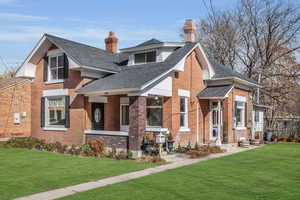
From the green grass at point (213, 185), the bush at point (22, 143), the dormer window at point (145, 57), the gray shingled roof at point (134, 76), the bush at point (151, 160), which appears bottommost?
the green grass at point (213, 185)

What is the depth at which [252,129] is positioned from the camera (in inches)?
816

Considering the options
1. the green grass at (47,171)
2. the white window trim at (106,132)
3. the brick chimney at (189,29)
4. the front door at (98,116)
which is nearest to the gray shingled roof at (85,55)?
the front door at (98,116)

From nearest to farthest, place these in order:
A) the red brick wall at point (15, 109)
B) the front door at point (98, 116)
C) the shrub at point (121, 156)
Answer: the shrub at point (121, 156) → the front door at point (98, 116) → the red brick wall at point (15, 109)

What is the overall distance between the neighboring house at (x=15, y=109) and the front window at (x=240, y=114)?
540 inches

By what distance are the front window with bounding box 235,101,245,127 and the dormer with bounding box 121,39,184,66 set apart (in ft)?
18.8

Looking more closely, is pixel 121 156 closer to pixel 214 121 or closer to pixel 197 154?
pixel 197 154

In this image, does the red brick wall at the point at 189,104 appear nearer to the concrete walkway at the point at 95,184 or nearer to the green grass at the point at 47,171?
the concrete walkway at the point at 95,184

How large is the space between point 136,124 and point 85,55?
6269 millimetres

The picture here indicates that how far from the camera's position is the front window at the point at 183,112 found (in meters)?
16.5

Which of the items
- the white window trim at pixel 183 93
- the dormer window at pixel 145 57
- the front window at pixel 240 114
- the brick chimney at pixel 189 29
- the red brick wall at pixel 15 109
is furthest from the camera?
the brick chimney at pixel 189 29

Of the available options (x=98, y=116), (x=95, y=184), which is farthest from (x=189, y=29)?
(x=95, y=184)

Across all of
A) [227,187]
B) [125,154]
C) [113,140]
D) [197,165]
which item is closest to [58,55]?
[113,140]

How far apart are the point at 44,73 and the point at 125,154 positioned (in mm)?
8584

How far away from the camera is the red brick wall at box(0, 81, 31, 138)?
17.6 metres
